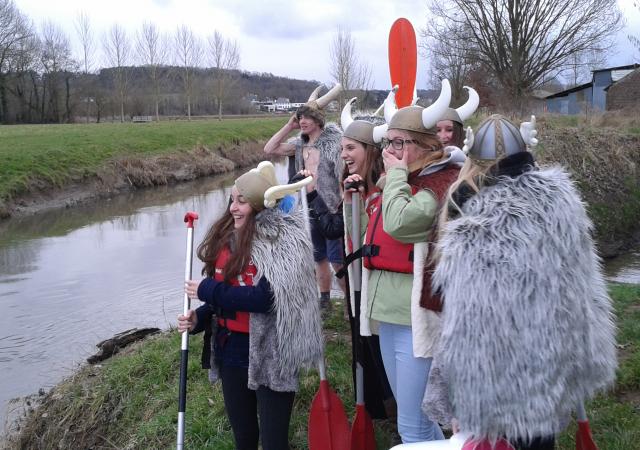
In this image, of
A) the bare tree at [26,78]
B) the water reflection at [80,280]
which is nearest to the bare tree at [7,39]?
the bare tree at [26,78]

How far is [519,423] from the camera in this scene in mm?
2322

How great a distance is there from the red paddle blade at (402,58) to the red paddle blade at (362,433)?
6.58 feet

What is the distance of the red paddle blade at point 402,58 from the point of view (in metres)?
4.25

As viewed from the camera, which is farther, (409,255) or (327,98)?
(327,98)

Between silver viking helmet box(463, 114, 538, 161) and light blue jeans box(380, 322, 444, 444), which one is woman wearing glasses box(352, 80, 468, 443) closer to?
light blue jeans box(380, 322, 444, 444)

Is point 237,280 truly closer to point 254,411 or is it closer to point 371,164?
point 254,411

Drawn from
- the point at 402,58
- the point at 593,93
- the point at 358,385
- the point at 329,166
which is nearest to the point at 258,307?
the point at 358,385

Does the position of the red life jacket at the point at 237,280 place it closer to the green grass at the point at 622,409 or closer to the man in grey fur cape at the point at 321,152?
the man in grey fur cape at the point at 321,152

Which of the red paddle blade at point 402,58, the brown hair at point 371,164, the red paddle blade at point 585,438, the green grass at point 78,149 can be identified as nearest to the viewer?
the red paddle blade at point 585,438

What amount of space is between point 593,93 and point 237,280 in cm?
4241

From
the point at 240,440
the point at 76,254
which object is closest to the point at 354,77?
the point at 76,254

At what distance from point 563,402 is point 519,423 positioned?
0.68ft

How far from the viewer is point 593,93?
134 ft

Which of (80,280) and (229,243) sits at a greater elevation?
(229,243)
